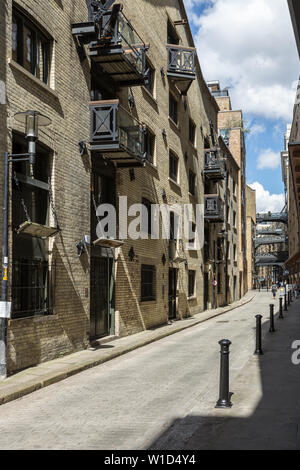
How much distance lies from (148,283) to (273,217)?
76790 millimetres

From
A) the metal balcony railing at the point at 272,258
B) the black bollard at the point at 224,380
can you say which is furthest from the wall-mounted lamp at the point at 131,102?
the metal balcony railing at the point at 272,258

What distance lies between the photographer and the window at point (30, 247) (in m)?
11.0

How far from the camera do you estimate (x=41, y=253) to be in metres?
11.9

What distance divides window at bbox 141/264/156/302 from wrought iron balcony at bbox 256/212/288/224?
2897 inches

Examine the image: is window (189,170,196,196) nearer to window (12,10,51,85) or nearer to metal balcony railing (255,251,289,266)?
window (12,10,51,85)

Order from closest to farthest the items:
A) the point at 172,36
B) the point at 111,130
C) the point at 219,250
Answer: the point at 111,130, the point at 172,36, the point at 219,250

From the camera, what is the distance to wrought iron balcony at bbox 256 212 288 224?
91.5 meters

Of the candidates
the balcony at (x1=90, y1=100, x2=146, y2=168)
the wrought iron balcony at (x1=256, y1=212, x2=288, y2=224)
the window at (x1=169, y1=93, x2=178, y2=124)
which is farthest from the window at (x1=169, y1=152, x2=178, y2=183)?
the wrought iron balcony at (x1=256, y1=212, x2=288, y2=224)

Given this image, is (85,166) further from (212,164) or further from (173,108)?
(212,164)

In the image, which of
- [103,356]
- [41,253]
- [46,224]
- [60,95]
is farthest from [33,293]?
[60,95]

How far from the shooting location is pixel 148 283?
67.4 feet

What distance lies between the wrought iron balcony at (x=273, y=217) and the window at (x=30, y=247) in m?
82.7

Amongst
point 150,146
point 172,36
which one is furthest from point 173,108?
point 150,146

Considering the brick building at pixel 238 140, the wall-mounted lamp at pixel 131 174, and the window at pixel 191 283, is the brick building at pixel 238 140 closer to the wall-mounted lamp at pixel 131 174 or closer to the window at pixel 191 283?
the window at pixel 191 283
